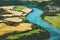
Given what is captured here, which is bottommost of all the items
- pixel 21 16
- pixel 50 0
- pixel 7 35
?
pixel 7 35

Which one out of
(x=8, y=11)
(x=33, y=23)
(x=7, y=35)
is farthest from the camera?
(x=8, y=11)

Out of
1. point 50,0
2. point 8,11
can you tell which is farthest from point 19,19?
point 50,0

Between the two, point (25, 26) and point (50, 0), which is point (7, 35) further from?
point (50, 0)

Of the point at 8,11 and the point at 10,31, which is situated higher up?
the point at 8,11

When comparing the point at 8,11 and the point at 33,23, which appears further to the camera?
the point at 8,11

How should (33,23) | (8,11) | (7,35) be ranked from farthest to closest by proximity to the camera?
1. (8,11)
2. (33,23)
3. (7,35)

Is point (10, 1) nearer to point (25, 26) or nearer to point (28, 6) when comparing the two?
point (28, 6)
